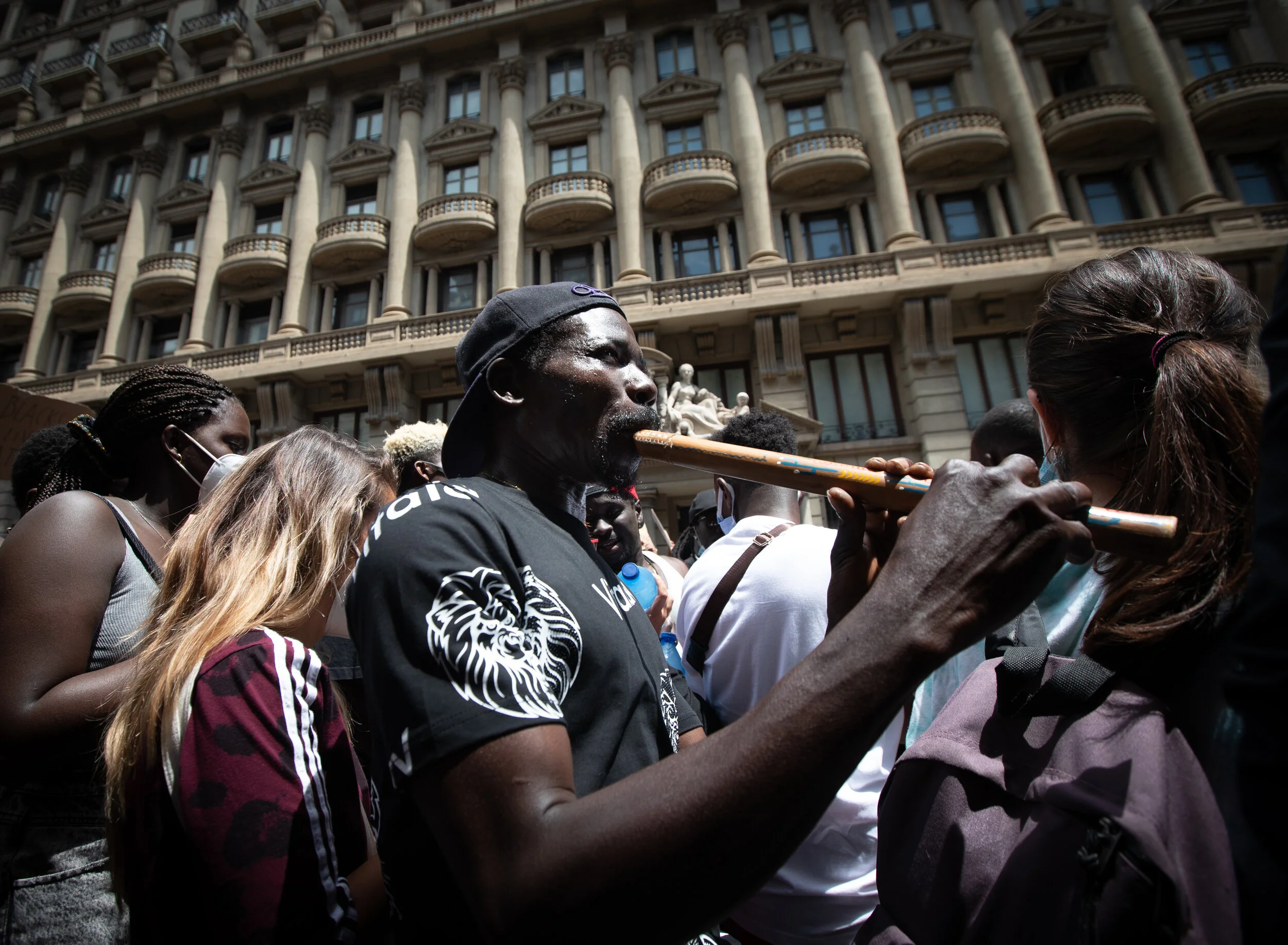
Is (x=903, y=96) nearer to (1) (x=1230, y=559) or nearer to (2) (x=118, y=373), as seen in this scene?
(1) (x=1230, y=559)

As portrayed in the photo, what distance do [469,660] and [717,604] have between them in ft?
5.04

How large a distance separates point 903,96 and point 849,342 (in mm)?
6622

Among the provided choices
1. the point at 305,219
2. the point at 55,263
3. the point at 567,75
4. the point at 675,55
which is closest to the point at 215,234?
the point at 305,219

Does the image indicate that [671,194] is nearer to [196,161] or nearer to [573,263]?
[573,263]

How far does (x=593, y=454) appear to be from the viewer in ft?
4.91

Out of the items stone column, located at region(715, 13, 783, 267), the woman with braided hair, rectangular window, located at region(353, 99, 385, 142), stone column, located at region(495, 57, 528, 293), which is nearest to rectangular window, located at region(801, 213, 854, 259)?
stone column, located at region(715, 13, 783, 267)

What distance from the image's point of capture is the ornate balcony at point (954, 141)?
14.1 m

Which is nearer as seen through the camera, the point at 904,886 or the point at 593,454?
the point at 904,886

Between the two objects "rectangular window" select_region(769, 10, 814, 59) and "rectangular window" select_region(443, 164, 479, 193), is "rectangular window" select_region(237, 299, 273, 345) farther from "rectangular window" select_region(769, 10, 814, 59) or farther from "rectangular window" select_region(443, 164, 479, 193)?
"rectangular window" select_region(769, 10, 814, 59)

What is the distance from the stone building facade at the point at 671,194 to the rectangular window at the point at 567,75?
12 cm

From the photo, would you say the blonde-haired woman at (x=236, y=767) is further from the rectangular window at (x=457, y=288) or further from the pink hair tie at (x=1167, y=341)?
the rectangular window at (x=457, y=288)

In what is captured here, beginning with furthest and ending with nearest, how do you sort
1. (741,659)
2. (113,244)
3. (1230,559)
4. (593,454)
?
(113,244)
(741,659)
(593,454)
(1230,559)

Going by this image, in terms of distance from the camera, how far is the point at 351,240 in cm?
1642

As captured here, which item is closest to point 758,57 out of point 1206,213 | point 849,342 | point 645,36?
point 645,36
